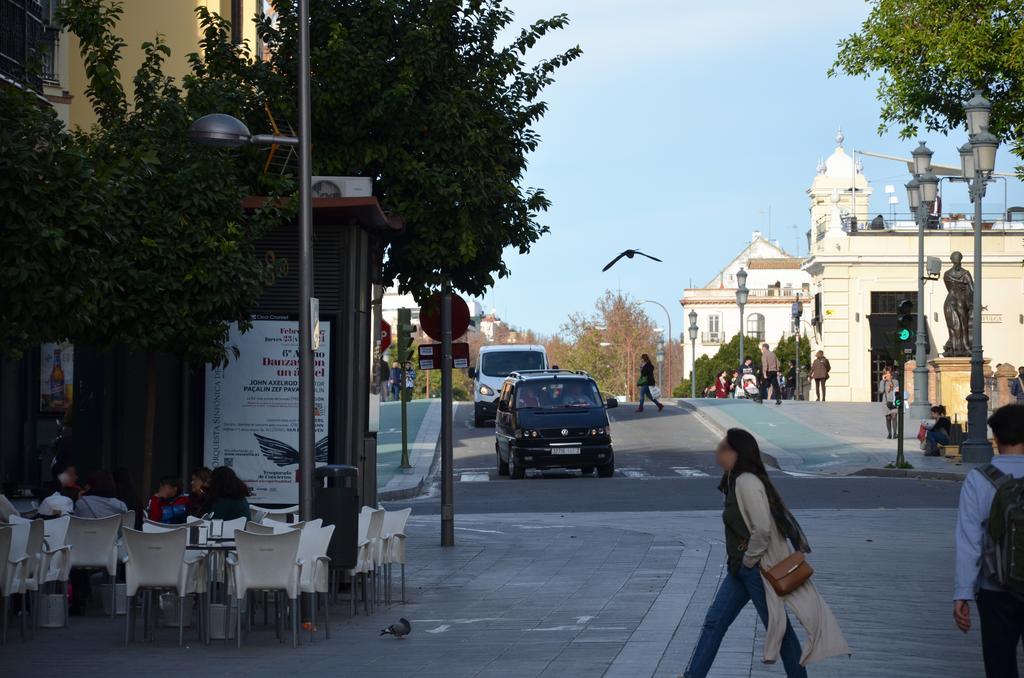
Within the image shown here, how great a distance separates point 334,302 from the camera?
49.1 feet

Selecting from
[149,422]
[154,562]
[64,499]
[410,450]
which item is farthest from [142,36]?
[154,562]

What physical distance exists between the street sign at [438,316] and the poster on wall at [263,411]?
3433 mm

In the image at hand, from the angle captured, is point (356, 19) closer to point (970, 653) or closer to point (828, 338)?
point (970, 653)

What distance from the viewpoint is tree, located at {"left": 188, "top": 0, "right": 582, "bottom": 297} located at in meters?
17.1

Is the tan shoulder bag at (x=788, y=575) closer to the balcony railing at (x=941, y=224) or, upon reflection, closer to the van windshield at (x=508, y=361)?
the van windshield at (x=508, y=361)

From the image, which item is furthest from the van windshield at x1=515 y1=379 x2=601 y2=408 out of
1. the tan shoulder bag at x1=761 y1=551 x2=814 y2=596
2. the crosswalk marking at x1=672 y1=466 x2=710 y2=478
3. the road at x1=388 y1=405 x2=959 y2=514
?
the tan shoulder bag at x1=761 y1=551 x2=814 y2=596

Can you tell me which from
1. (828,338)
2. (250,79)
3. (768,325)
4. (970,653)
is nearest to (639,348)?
(768,325)

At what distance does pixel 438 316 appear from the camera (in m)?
18.8

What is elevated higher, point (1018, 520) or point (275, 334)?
point (275, 334)

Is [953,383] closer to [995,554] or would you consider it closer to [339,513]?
[339,513]

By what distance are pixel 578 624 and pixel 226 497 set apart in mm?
3279

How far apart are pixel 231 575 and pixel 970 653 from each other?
541 cm

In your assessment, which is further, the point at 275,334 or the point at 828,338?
the point at 828,338

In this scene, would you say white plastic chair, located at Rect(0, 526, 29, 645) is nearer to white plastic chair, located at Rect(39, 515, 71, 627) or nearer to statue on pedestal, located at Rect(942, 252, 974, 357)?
white plastic chair, located at Rect(39, 515, 71, 627)
